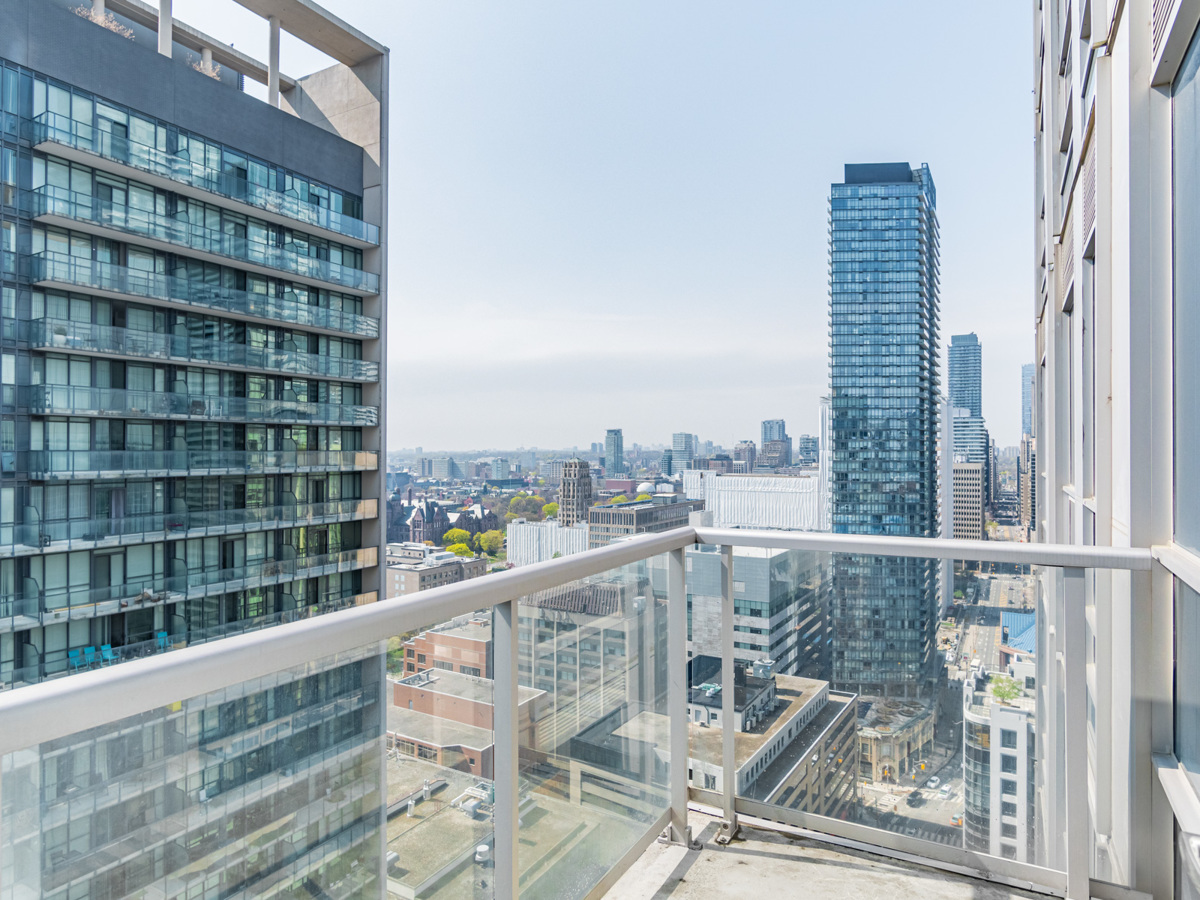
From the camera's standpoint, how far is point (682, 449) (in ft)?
67.2

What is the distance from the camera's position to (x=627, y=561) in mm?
1500

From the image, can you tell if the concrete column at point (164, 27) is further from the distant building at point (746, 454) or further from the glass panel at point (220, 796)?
the glass panel at point (220, 796)

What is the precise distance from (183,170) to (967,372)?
20.4 m

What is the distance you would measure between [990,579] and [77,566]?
1731 centimetres

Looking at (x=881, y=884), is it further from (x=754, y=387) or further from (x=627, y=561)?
(x=754, y=387)

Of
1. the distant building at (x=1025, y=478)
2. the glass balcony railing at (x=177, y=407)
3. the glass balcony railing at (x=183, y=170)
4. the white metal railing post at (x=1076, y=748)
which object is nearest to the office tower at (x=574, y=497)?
the glass balcony railing at (x=177, y=407)

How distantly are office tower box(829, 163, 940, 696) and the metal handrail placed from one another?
923 centimetres

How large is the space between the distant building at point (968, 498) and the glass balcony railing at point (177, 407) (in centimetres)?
1461

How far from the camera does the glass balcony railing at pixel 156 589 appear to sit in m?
13.4

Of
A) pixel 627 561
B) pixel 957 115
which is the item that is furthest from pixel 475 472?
pixel 627 561

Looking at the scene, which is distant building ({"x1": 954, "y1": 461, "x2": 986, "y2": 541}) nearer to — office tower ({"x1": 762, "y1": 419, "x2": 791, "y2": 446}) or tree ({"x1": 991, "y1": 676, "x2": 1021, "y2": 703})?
office tower ({"x1": 762, "y1": 419, "x2": 791, "y2": 446})

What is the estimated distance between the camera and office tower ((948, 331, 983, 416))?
18.3m

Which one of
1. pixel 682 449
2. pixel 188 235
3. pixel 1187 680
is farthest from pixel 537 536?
pixel 1187 680

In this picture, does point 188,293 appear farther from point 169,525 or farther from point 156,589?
point 156,589
